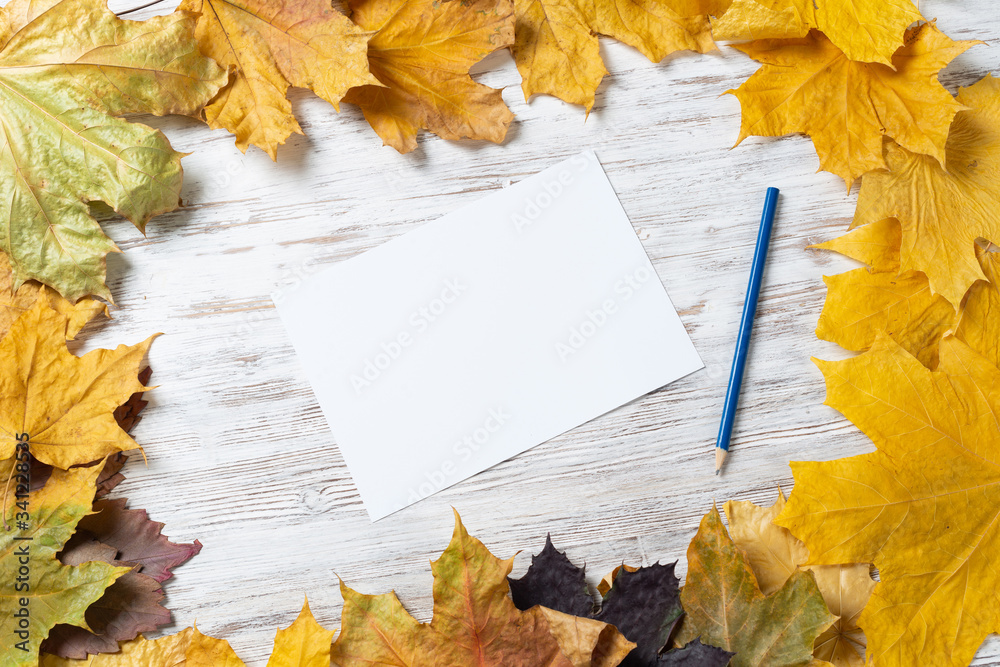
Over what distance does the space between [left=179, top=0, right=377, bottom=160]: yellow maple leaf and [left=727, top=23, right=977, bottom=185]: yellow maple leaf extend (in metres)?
0.52

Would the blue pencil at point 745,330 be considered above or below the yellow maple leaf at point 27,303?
below

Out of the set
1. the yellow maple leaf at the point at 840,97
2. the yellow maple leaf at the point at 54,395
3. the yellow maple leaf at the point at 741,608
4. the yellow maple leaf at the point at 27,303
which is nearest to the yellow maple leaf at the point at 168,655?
the yellow maple leaf at the point at 54,395

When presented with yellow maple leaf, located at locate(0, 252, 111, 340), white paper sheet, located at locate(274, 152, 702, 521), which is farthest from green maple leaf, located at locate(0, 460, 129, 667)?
white paper sheet, located at locate(274, 152, 702, 521)

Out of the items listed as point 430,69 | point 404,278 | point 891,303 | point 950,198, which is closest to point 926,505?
point 891,303

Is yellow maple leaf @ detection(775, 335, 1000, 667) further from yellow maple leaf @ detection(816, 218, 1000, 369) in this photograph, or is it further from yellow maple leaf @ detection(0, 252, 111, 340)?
yellow maple leaf @ detection(0, 252, 111, 340)

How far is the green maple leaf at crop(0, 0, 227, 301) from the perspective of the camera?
0.76 meters

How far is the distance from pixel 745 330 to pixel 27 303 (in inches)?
36.9

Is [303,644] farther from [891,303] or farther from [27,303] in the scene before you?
[891,303]

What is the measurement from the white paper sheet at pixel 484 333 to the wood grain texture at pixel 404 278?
0.9 inches

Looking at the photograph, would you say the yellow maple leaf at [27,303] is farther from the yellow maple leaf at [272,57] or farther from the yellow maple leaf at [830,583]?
the yellow maple leaf at [830,583]

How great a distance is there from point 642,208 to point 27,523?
875 millimetres

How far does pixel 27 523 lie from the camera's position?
732 mm

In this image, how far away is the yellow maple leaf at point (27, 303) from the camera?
2.55 ft

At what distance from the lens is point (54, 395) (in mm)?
750
